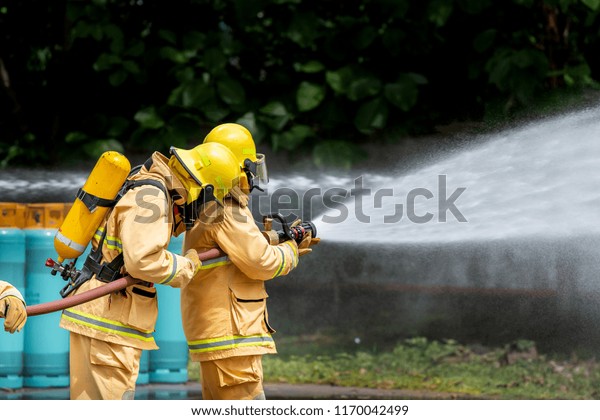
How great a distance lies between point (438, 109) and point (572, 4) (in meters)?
1.36

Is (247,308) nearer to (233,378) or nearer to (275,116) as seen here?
(233,378)

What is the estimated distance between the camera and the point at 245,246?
4.90 m

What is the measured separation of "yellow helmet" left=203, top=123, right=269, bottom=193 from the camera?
5172mm

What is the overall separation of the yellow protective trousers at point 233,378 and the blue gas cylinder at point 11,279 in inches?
80.0

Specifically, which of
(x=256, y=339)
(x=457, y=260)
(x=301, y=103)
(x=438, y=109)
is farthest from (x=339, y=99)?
(x=256, y=339)

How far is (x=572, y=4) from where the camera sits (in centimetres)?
870

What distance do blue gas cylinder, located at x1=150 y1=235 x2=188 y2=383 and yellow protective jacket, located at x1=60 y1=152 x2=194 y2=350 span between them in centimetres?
211

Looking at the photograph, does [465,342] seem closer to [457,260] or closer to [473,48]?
[457,260]

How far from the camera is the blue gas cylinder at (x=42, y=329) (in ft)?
22.1

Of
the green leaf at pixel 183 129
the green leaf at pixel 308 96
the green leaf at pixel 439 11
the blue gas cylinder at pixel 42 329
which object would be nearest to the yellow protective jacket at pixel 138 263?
the blue gas cylinder at pixel 42 329

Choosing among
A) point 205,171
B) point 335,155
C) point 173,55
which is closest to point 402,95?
point 335,155

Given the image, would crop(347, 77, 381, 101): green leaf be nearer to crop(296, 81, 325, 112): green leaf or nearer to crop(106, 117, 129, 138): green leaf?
crop(296, 81, 325, 112): green leaf

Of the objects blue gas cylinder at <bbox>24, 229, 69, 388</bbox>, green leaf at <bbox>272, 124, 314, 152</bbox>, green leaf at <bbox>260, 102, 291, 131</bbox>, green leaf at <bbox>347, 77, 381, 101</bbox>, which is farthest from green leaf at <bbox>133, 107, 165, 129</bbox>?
blue gas cylinder at <bbox>24, 229, 69, 388</bbox>

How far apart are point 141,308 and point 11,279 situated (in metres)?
2.16
